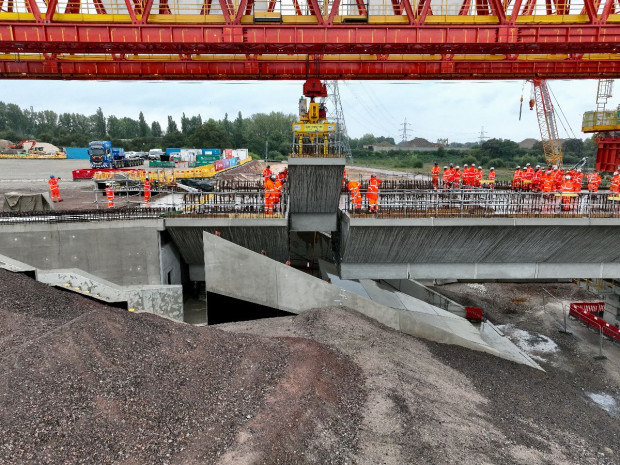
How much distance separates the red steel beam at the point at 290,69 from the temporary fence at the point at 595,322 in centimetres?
1151

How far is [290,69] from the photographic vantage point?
16.4 meters

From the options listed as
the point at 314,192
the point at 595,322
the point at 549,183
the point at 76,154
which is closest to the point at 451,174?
the point at 549,183

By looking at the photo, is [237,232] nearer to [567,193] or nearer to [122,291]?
[122,291]

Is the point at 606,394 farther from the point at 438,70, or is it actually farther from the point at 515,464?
the point at 438,70

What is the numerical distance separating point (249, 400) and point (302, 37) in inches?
426

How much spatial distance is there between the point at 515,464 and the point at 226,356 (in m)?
6.24

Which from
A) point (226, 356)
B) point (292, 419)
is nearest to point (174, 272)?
point (226, 356)

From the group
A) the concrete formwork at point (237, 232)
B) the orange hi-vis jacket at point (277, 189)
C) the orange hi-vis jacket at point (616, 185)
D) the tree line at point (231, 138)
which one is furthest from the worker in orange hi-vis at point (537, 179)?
the tree line at point (231, 138)

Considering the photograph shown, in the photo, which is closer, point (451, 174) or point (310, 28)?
point (310, 28)

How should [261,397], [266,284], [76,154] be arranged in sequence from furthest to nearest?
[76,154]
[266,284]
[261,397]

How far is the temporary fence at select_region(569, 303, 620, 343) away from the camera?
19422mm

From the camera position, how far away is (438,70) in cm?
1705

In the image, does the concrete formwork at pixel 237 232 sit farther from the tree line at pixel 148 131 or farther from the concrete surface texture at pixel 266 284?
the tree line at pixel 148 131

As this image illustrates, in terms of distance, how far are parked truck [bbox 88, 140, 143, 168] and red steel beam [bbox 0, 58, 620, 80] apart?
2372cm
